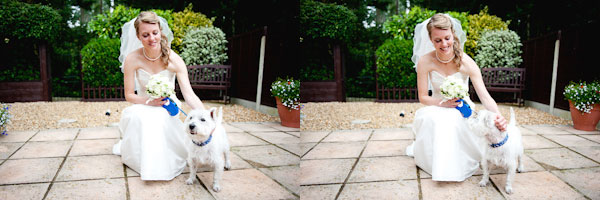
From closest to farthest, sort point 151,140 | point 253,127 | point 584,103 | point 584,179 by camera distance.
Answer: point 584,179, point 584,103, point 151,140, point 253,127

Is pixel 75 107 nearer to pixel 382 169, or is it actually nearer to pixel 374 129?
pixel 382 169

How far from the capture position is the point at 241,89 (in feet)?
11.0

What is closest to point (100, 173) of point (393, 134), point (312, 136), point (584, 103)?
point (312, 136)

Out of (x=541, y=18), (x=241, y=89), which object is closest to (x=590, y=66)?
(x=541, y=18)

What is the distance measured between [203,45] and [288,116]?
0.95m

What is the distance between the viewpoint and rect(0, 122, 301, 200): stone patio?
7.24 feet

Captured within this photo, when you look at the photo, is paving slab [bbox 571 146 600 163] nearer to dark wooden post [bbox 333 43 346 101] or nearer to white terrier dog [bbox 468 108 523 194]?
white terrier dog [bbox 468 108 523 194]

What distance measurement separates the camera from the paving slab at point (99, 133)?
283 cm

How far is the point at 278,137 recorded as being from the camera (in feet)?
10.6

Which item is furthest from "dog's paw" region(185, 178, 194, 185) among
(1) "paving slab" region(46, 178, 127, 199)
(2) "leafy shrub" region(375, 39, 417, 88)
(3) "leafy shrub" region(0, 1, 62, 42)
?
(2) "leafy shrub" region(375, 39, 417, 88)

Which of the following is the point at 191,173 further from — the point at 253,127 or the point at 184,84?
the point at 253,127

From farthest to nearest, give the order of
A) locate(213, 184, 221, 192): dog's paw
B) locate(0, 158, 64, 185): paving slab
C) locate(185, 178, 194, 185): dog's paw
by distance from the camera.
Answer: locate(185, 178, 194, 185): dog's paw, locate(213, 184, 221, 192): dog's paw, locate(0, 158, 64, 185): paving slab

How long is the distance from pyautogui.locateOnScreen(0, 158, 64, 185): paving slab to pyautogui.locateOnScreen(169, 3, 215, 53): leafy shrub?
125 centimetres

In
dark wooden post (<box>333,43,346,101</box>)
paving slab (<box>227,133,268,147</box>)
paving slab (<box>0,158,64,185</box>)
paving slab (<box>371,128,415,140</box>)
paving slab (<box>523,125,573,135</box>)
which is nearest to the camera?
paving slab (<box>0,158,64,185</box>)
